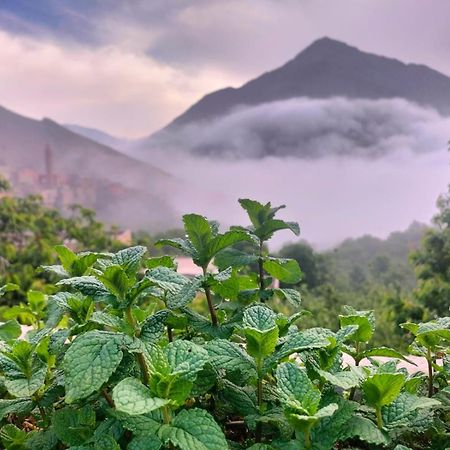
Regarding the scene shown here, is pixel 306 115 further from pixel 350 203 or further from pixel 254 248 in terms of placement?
pixel 254 248

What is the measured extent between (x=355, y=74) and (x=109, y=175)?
48.9ft

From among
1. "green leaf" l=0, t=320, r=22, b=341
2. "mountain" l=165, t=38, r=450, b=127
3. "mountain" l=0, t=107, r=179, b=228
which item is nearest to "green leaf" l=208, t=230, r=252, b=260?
"green leaf" l=0, t=320, r=22, b=341

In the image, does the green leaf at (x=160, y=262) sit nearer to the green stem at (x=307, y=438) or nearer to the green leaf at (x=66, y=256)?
the green leaf at (x=66, y=256)

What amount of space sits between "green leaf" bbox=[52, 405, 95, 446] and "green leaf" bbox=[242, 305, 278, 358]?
0.13 meters

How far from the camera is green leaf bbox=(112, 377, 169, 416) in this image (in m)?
0.29

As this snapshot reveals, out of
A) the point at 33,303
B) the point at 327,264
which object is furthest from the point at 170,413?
the point at 327,264

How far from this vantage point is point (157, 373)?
0.32m

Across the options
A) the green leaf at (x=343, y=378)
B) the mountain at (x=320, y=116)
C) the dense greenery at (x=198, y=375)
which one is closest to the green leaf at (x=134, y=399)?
the dense greenery at (x=198, y=375)

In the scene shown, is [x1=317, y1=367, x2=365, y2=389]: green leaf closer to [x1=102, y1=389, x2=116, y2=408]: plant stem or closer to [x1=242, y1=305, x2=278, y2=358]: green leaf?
[x1=242, y1=305, x2=278, y2=358]: green leaf

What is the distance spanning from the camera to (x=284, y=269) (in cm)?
51

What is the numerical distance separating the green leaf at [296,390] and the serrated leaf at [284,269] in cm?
16

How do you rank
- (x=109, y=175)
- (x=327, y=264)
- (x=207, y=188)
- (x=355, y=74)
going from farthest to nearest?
(x=355, y=74) → (x=207, y=188) → (x=109, y=175) → (x=327, y=264)

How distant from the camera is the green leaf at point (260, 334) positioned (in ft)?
1.14

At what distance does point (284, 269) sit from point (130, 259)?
0.56ft
